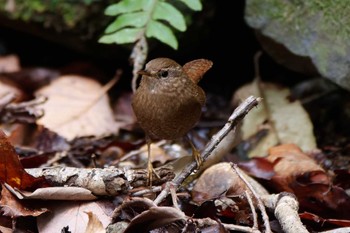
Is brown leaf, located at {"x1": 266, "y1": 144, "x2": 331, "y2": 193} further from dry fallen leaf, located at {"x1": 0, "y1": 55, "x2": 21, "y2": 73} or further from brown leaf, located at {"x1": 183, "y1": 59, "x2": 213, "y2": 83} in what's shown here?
dry fallen leaf, located at {"x1": 0, "y1": 55, "x2": 21, "y2": 73}

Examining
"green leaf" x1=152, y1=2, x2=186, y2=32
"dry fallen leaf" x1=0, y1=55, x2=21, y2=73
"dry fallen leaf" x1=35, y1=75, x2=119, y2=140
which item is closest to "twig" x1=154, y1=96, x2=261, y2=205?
"green leaf" x1=152, y1=2, x2=186, y2=32

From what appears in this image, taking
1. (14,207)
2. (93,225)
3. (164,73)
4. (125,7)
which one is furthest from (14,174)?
(125,7)

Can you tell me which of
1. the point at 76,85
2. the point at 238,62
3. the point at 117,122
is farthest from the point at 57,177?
the point at 238,62

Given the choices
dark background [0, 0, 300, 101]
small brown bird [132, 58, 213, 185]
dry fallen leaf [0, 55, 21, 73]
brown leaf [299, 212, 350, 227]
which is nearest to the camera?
brown leaf [299, 212, 350, 227]

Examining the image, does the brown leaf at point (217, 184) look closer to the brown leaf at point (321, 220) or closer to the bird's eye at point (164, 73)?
the brown leaf at point (321, 220)

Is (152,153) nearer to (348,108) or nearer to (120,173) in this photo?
(120,173)

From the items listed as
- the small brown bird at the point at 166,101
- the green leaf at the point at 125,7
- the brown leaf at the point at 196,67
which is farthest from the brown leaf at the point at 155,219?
the green leaf at the point at 125,7

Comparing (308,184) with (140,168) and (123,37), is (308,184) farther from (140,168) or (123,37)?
(123,37)
